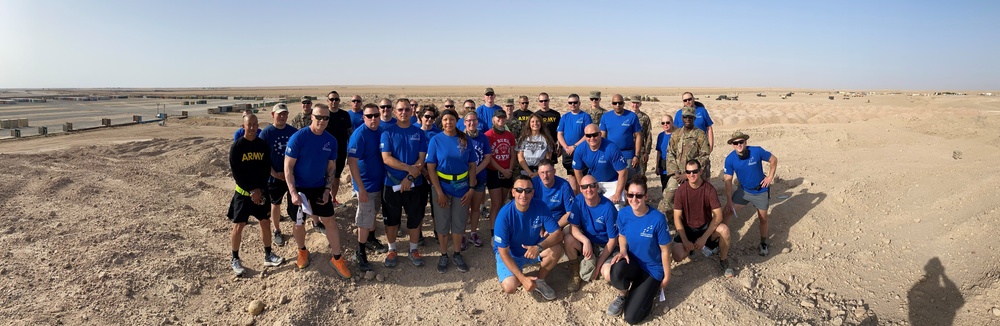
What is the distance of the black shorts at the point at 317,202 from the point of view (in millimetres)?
5398

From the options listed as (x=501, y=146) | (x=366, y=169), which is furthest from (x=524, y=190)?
(x=366, y=169)

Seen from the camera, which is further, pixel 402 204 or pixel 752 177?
pixel 752 177

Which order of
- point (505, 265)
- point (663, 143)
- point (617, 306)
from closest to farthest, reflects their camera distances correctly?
1. point (617, 306)
2. point (505, 265)
3. point (663, 143)

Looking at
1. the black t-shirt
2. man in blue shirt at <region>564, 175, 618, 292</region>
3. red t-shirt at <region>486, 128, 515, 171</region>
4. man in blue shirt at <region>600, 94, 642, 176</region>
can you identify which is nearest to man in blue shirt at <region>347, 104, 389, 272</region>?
red t-shirt at <region>486, 128, 515, 171</region>

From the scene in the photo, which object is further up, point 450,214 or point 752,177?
point 752,177

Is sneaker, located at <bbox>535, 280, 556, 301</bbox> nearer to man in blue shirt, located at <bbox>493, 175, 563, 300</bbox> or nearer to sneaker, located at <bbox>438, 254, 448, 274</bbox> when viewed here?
man in blue shirt, located at <bbox>493, 175, 563, 300</bbox>

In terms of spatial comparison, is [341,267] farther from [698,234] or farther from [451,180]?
[698,234]

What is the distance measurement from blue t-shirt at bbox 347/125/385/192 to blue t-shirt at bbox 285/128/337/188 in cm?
27

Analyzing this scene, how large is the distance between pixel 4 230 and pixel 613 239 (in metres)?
8.12

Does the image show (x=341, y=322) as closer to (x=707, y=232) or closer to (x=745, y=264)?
(x=707, y=232)

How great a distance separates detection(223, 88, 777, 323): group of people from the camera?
493 cm

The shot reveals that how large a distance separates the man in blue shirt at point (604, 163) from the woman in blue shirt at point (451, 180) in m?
1.44

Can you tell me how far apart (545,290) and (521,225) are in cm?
74

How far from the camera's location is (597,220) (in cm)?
518
